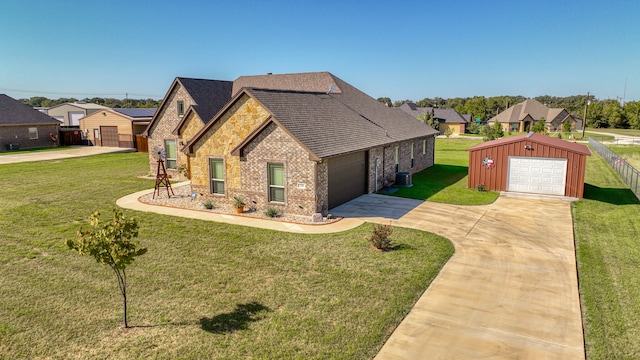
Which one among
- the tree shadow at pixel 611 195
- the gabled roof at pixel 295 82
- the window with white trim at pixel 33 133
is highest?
the gabled roof at pixel 295 82

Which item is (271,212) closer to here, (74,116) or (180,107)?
(180,107)

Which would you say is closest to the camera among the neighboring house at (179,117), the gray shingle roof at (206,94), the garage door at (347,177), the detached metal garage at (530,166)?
the garage door at (347,177)

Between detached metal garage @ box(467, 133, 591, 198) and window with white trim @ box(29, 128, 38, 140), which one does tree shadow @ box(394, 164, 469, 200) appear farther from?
window with white trim @ box(29, 128, 38, 140)

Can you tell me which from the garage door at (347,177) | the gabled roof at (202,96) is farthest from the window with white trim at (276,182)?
the gabled roof at (202,96)

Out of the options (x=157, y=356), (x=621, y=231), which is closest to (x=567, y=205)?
(x=621, y=231)

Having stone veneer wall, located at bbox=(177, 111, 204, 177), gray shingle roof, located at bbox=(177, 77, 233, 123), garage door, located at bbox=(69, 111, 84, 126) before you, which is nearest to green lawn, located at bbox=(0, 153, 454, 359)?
stone veneer wall, located at bbox=(177, 111, 204, 177)

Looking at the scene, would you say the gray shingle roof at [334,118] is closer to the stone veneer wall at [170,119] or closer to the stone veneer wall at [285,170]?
the stone veneer wall at [285,170]

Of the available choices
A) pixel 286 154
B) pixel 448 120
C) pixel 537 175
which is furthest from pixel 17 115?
pixel 448 120
